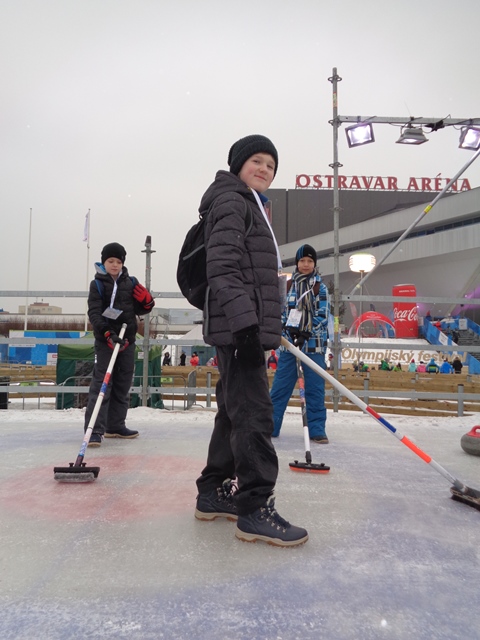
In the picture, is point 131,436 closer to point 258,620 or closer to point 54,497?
point 54,497

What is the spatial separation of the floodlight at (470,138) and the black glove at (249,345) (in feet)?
24.7

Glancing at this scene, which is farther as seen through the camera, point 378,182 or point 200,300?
point 378,182

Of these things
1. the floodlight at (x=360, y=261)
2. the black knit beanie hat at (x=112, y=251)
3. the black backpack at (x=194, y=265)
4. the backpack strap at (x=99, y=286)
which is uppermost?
the floodlight at (x=360, y=261)

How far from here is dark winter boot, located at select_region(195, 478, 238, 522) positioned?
2092 millimetres

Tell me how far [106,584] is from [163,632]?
0.34 metres

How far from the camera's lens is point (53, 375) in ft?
50.2

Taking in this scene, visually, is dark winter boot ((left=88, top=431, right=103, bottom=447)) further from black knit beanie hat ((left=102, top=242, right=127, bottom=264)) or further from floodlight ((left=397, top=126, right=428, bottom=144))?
floodlight ((left=397, top=126, right=428, bottom=144))

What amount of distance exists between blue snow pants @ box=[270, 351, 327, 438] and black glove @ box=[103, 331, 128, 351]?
1383mm

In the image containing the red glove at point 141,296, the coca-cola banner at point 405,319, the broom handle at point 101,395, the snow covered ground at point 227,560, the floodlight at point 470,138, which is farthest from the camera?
the coca-cola banner at point 405,319

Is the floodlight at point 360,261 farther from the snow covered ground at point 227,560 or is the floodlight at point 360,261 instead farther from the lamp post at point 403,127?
the snow covered ground at point 227,560

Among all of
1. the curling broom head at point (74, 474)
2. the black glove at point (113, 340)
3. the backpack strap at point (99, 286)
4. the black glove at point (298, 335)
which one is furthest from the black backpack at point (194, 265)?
the backpack strap at point (99, 286)

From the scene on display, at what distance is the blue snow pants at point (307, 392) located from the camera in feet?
13.1

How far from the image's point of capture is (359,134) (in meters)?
7.29

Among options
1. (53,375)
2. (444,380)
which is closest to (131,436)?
(444,380)
